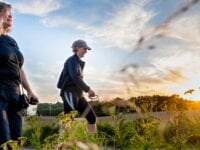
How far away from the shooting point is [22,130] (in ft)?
21.0

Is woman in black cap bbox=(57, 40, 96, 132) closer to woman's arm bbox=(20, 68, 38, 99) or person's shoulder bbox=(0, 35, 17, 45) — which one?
woman's arm bbox=(20, 68, 38, 99)

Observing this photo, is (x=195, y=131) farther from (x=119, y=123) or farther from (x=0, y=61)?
(x=0, y=61)

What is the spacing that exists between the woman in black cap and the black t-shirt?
178 inches

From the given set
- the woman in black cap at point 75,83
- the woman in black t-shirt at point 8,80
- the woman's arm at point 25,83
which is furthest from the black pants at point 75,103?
the woman in black t-shirt at point 8,80

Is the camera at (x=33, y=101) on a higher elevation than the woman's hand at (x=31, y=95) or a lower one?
lower

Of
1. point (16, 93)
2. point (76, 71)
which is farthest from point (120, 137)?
point (76, 71)

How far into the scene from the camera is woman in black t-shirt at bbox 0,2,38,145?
5.89m

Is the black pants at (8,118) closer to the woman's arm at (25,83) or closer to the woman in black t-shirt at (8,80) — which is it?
the woman in black t-shirt at (8,80)

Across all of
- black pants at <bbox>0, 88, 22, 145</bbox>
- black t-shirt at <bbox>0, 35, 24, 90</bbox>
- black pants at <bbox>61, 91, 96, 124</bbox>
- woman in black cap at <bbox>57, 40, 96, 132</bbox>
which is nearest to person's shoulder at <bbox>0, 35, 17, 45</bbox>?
black t-shirt at <bbox>0, 35, 24, 90</bbox>

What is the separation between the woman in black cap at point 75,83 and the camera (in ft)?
35.5

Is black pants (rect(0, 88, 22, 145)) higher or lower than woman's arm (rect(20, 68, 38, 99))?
lower

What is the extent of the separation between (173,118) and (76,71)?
27.4ft

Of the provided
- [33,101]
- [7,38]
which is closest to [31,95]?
[33,101]

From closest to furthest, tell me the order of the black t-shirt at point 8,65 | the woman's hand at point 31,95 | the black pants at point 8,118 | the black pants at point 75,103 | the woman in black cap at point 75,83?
the black pants at point 8,118 → the black t-shirt at point 8,65 → the woman's hand at point 31,95 → the woman in black cap at point 75,83 → the black pants at point 75,103
